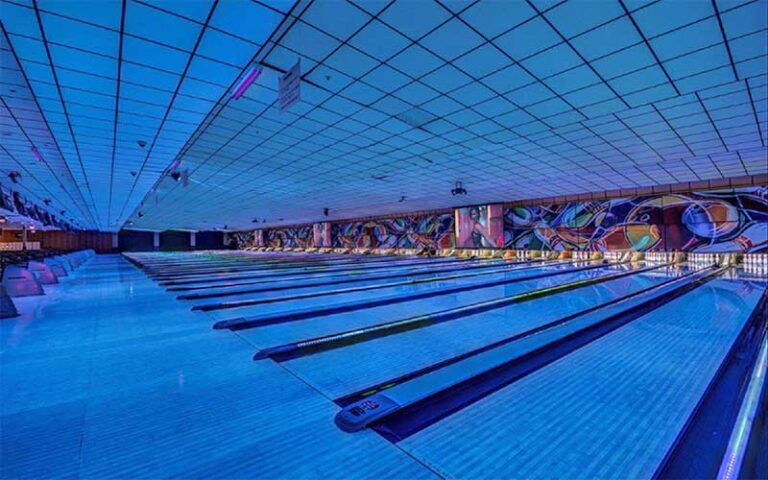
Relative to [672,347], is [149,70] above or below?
above

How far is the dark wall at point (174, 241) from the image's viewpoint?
118 ft

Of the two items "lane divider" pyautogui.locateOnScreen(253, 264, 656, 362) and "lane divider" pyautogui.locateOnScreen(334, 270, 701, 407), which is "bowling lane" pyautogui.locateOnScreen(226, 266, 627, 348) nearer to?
"lane divider" pyautogui.locateOnScreen(253, 264, 656, 362)

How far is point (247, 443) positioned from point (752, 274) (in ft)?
37.3

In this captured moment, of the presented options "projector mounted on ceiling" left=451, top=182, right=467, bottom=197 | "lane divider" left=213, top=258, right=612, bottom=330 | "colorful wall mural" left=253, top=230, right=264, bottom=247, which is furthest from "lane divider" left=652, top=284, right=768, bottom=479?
"colorful wall mural" left=253, top=230, right=264, bottom=247

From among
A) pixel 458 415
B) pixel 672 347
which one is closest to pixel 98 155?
pixel 458 415

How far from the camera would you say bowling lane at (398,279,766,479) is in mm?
1428

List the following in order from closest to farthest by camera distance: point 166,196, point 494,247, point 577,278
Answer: point 577,278 → point 166,196 → point 494,247

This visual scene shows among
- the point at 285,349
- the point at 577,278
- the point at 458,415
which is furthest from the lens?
the point at 577,278

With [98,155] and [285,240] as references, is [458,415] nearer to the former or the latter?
[98,155]

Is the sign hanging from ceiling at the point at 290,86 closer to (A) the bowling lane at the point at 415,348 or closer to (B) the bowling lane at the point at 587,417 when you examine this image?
(A) the bowling lane at the point at 415,348

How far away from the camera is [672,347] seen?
2.99 meters

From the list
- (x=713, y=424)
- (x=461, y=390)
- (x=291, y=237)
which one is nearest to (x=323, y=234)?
(x=291, y=237)

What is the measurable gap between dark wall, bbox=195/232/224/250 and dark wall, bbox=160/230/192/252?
97cm

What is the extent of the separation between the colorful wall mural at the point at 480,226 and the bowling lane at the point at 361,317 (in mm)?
→ 8843
